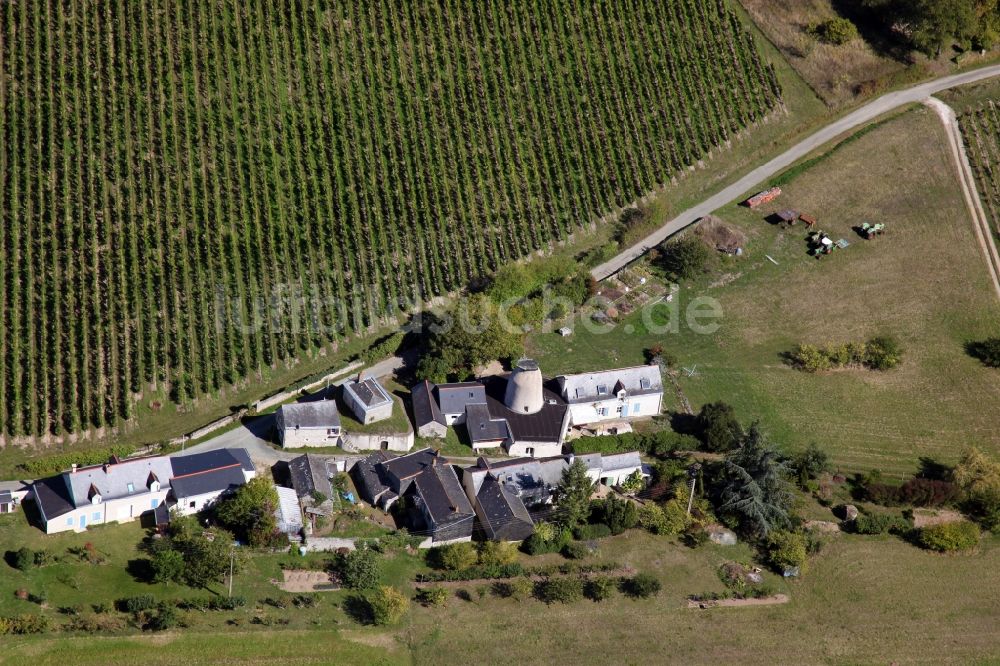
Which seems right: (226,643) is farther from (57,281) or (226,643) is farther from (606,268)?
(606,268)

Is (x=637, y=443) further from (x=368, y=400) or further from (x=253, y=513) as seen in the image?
(x=253, y=513)

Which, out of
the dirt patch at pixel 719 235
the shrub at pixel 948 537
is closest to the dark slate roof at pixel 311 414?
the dirt patch at pixel 719 235

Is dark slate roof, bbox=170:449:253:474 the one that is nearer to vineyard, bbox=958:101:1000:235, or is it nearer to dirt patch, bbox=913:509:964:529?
dirt patch, bbox=913:509:964:529

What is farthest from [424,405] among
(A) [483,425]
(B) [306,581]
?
(B) [306,581]

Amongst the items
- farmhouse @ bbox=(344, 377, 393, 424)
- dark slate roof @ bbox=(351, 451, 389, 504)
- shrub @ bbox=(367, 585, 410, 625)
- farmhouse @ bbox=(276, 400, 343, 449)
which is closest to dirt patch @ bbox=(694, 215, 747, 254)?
farmhouse @ bbox=(344, 377, 393, 424)

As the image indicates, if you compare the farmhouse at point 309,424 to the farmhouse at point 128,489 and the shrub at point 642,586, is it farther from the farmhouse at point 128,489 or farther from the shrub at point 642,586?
the shrub at point 642,586

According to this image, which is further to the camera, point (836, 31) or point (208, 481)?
point (836, 31)

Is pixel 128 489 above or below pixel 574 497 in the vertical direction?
above
